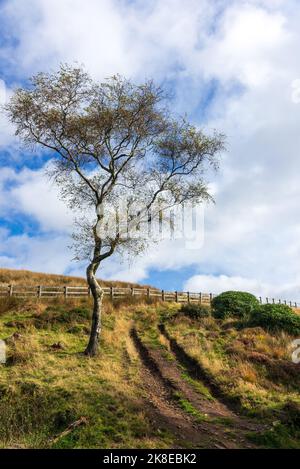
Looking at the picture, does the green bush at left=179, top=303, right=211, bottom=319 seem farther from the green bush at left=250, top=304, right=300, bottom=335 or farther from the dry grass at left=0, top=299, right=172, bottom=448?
the dry grass at left=0, top=299, right=172, bottom=448

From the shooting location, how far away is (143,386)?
16766 mm

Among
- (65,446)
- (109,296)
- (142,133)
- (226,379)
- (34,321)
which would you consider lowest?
(65,446)

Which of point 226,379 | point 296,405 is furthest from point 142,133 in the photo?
point 296,405

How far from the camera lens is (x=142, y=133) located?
23.1 m

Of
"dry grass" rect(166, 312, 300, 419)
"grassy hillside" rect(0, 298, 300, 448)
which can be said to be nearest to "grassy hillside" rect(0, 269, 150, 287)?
"grassy hillside" rect(0, 298, 300, 448)

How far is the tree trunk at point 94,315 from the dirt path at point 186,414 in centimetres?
282

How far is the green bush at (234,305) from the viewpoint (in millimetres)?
31656

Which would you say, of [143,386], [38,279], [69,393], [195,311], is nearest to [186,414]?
[143,386]

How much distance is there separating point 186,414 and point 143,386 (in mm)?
2906

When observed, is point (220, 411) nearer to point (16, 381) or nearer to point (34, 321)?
A: point (16, 381)

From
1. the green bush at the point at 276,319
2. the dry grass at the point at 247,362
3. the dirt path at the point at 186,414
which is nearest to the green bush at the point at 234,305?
the green bush at the point at 276,319

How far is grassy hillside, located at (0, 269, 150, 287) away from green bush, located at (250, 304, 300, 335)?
19847 mm

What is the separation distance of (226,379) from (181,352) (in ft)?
15.8

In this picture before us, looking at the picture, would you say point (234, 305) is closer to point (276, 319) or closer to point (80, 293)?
point (276, 319)
